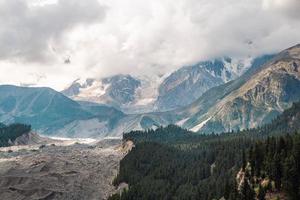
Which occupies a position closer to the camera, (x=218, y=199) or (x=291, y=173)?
(x=291, y=173)

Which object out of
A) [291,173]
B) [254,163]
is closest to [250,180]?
[254,163]

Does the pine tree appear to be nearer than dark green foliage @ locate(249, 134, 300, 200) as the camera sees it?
Yes

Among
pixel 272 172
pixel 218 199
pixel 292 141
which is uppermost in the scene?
pixel 292 141

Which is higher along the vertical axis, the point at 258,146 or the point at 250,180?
the point at 258,146

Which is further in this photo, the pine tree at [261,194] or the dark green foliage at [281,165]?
the dark green foliage at [281,165]

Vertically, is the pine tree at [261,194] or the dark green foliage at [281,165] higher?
the dark green foliage at [281,165]

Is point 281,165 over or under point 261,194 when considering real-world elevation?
over

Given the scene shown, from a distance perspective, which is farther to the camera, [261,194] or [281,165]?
[281,165]

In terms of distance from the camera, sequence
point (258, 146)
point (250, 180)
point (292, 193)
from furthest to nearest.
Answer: point (258, 146)
point (250, 180)
point (292, 193)

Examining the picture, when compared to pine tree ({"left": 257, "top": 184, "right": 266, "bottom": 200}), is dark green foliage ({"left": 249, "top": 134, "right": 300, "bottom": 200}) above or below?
above

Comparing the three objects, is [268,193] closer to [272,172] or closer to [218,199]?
[272,172]

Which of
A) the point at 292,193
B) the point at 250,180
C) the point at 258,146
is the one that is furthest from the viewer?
the point at 258,146
